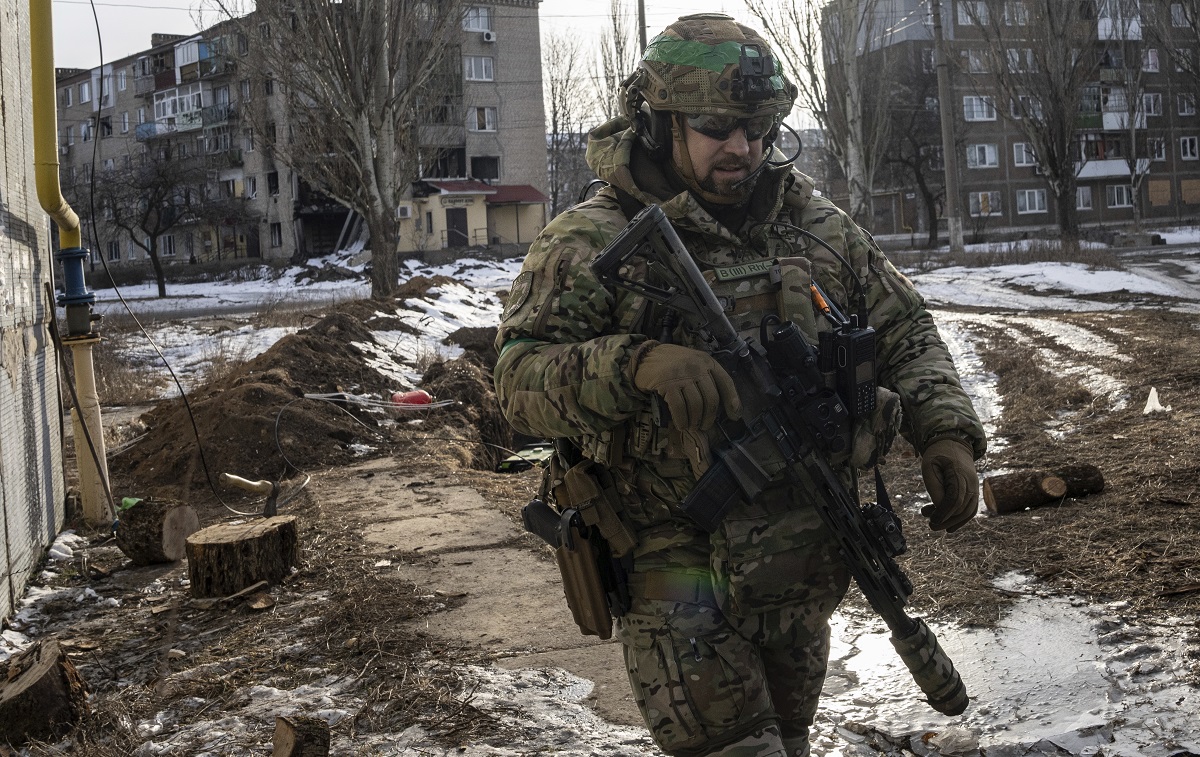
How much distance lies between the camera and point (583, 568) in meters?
2.37

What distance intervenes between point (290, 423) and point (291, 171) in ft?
127

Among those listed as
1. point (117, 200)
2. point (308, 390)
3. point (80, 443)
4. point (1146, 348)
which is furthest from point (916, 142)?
point (80, 443)

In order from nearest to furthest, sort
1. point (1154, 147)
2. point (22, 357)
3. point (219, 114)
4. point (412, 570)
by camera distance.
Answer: point (412, 570) < point (22, 357) < point (1154, 147) < point (219, 114)

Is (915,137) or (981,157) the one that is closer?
(915,137)

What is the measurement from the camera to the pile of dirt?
8.12 m

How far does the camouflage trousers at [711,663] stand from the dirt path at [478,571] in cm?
115

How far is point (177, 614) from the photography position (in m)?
4.89

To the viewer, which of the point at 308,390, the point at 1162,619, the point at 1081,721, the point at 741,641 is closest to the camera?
the point at 741,641

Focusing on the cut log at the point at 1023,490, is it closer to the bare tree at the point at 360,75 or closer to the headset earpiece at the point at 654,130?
the headset earpiece at the point at 654,130

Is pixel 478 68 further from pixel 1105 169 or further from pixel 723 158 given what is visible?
pixel 723 158

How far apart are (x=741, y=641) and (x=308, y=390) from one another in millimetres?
7782

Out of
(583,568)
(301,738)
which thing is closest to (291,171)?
(301,738)

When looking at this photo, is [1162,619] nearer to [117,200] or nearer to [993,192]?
[117,200]

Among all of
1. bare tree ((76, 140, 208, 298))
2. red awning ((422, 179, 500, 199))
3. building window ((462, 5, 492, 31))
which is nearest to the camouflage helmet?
bare tree ((76, 140, 208, 298))
